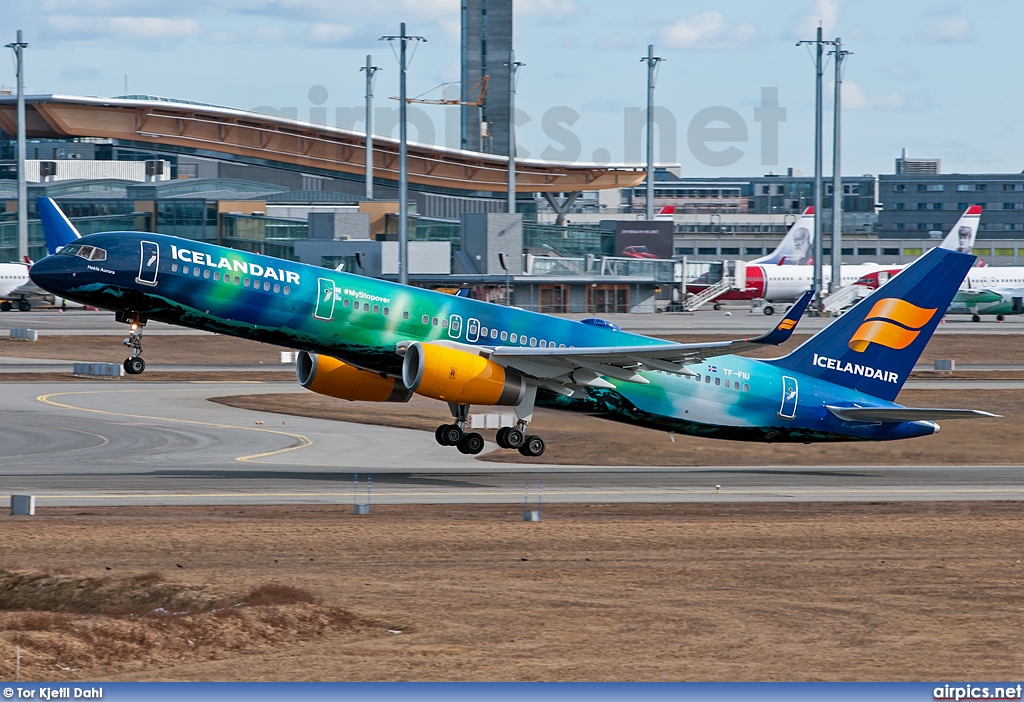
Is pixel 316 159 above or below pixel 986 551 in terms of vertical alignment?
above

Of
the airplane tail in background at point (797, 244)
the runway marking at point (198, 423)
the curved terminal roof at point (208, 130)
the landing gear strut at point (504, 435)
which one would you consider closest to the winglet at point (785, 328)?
the landing gear strut at point (504, 435)

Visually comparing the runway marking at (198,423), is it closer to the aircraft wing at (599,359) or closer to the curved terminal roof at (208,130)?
the aircraft wing at (599,359)

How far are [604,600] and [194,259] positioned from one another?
737 inches

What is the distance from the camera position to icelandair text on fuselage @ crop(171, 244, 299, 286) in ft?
128

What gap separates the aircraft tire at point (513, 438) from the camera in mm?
43969

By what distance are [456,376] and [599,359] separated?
4847 millimetres

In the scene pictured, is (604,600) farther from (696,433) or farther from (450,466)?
(450,466)

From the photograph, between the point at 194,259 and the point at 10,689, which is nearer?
the point at 10,689

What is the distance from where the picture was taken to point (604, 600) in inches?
1050

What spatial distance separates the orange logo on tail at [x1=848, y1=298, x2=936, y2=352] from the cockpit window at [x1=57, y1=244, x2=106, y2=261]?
→ 2607 cm

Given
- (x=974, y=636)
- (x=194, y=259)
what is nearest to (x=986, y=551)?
(x=974, y=636)

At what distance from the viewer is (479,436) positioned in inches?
1708

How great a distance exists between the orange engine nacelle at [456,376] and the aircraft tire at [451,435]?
1720mm

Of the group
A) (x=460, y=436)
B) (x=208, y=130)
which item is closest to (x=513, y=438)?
(x=460, y=436)
